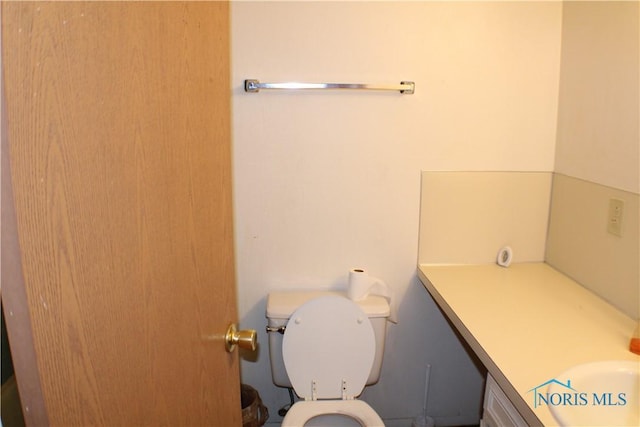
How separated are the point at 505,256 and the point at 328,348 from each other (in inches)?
33.0

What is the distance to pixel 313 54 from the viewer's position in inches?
72.7

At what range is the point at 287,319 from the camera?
188 cm

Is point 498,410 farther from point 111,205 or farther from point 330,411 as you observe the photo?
point 111,205

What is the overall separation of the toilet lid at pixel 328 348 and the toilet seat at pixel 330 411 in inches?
1.9

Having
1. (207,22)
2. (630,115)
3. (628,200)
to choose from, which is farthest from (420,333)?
(207,22)

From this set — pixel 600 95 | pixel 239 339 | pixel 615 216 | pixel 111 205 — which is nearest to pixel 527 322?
pixel 615 216

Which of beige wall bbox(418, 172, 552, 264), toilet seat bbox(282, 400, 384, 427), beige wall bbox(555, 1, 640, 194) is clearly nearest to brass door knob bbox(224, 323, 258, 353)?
toilet seat bbox(282, 400, 384, 427)

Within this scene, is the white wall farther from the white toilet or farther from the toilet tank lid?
the white toilet

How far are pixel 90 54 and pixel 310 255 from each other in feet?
5.13

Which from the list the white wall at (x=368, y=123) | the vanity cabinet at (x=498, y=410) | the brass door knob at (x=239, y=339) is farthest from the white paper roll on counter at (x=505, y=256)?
the brass door knob at (x=239, y=339)

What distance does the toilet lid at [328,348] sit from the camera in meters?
1.82

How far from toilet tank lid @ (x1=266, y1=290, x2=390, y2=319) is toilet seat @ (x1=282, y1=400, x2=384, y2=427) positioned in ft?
1.07

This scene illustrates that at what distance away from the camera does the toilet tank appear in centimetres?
188

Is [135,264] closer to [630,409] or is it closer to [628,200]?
[630,409]
